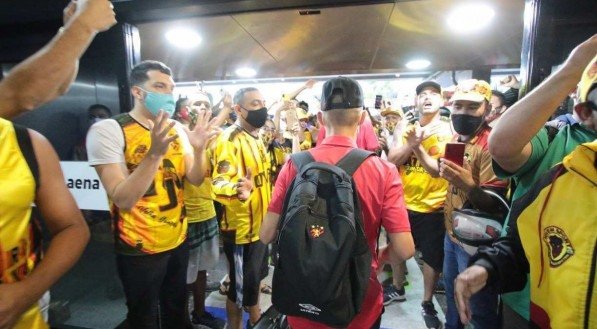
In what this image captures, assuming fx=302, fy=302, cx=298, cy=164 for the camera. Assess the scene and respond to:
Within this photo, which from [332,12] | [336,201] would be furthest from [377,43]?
[336,201]

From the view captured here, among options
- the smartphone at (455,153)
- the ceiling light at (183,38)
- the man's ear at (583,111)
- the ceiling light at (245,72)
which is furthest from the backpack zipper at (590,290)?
the ceiling light at (245,72)

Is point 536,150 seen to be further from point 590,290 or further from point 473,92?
point 473,92

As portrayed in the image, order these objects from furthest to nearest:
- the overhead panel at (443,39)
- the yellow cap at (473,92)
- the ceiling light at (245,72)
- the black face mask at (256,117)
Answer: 1. the ceiling light at (245,72)
2. the overhead panel at (443,39)
3. the black face mask at (256,117)
4. the yellow cap at (473,92)

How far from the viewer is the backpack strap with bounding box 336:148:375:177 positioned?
146cm

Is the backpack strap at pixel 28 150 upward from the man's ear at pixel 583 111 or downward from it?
downward

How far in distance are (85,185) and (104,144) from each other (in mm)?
1079

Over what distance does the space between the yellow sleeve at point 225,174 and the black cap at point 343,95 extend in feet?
3.39

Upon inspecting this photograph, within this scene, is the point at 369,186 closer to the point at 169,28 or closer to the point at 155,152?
the point at 155,152

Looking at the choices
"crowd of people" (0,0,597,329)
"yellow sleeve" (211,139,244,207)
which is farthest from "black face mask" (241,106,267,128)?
"yellow sleeve" (211,139,244,207)

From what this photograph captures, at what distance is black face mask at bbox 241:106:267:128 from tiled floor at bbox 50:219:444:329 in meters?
1.65

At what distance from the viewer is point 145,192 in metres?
1.78

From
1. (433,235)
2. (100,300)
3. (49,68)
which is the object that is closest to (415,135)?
(433,235)

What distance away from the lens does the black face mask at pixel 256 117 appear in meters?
2.71

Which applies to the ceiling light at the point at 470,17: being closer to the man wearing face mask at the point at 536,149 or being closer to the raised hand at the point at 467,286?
the man wearing face mask at the point at 536,149
